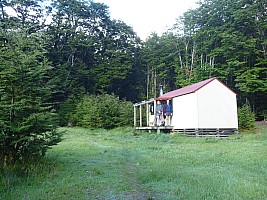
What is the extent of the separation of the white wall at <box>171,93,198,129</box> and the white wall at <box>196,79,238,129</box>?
29 centimetres

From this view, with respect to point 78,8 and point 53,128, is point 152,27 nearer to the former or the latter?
point 78,8

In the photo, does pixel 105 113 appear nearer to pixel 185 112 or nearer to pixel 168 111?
pixel 168 111

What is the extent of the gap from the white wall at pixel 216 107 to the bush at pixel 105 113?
27.3 feet

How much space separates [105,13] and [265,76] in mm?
21513

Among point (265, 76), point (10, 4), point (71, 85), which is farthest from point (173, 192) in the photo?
point (10, 4)

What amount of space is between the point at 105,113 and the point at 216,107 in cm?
954

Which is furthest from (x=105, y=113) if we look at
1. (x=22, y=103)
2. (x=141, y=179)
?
(x=141, y=179)

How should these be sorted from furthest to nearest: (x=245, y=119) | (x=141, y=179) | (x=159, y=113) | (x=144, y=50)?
(x=144, y=50), (x=159, y=113), (x=245, y=119), (x=141, y=179)

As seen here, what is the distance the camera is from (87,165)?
6754mm

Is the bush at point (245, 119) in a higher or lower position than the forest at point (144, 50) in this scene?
lower

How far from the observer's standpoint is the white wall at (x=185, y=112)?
1472cm

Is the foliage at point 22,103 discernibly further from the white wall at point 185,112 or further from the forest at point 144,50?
the white wall at point 185,112

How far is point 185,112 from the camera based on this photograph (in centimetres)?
1547

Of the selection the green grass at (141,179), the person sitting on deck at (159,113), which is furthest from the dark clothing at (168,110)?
the green grass at (141,179)
